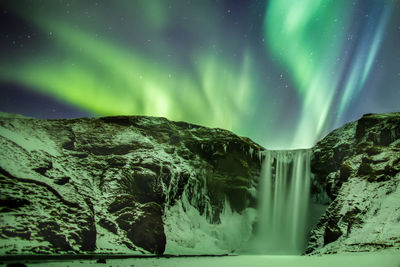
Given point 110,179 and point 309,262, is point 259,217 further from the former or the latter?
point 309,262

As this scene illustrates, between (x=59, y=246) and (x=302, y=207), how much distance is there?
125 feet

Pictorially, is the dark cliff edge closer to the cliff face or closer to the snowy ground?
the cliff face

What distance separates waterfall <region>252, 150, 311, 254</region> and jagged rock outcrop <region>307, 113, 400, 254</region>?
318 centimetres

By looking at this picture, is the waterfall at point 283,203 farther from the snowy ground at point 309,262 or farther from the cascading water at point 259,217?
the snowy ground at point 309,262

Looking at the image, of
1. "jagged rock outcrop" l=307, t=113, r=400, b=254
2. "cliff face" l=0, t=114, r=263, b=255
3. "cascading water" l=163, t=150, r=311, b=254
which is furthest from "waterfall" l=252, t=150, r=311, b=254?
"jagged rock outcrop" l=307, t=113, r=400, b=254

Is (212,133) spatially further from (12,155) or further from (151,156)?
(12,155)

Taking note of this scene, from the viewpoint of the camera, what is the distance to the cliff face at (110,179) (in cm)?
3195

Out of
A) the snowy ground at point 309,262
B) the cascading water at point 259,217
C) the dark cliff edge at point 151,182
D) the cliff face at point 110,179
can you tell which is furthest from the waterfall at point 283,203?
the snowy ground at point 309,262

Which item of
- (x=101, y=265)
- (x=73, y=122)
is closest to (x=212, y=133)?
(x=73, y=122)

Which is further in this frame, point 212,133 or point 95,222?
point 212,133

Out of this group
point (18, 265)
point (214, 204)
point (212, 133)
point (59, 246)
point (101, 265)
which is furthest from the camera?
point (212, 133)

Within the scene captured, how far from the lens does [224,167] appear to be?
59.5 metres

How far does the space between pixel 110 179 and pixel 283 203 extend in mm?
29737

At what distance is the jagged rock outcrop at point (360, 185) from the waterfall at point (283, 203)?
318cm
